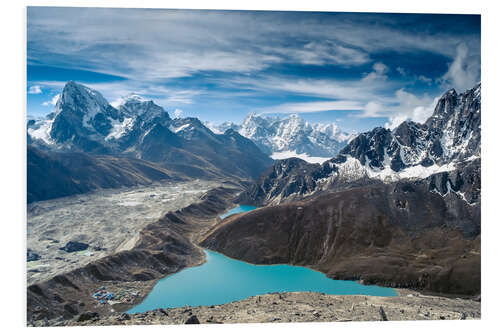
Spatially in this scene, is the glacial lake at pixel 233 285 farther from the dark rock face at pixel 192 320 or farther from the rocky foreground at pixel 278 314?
the dark rock face at pixel 192 320

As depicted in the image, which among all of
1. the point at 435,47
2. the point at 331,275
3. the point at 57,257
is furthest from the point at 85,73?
the point at 57,257

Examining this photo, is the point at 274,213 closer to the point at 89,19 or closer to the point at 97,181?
the point at 89,19

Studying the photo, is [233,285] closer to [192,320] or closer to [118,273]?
[118,273]

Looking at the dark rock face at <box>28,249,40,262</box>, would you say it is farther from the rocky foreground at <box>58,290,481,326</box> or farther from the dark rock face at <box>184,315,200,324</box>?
the dark rock face at <box>184,315,200,324</box>

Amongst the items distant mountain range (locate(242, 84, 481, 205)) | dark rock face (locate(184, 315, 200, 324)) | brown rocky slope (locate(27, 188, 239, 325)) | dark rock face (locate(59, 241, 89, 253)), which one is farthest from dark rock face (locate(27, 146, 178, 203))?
dark rock face (locate(184, 315, 200, 324))

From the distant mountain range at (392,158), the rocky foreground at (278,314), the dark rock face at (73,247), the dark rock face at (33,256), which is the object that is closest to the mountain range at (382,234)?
the rocky foreground at (278,314)

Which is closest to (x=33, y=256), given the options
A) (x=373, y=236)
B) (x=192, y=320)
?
(x=192, y=320)
